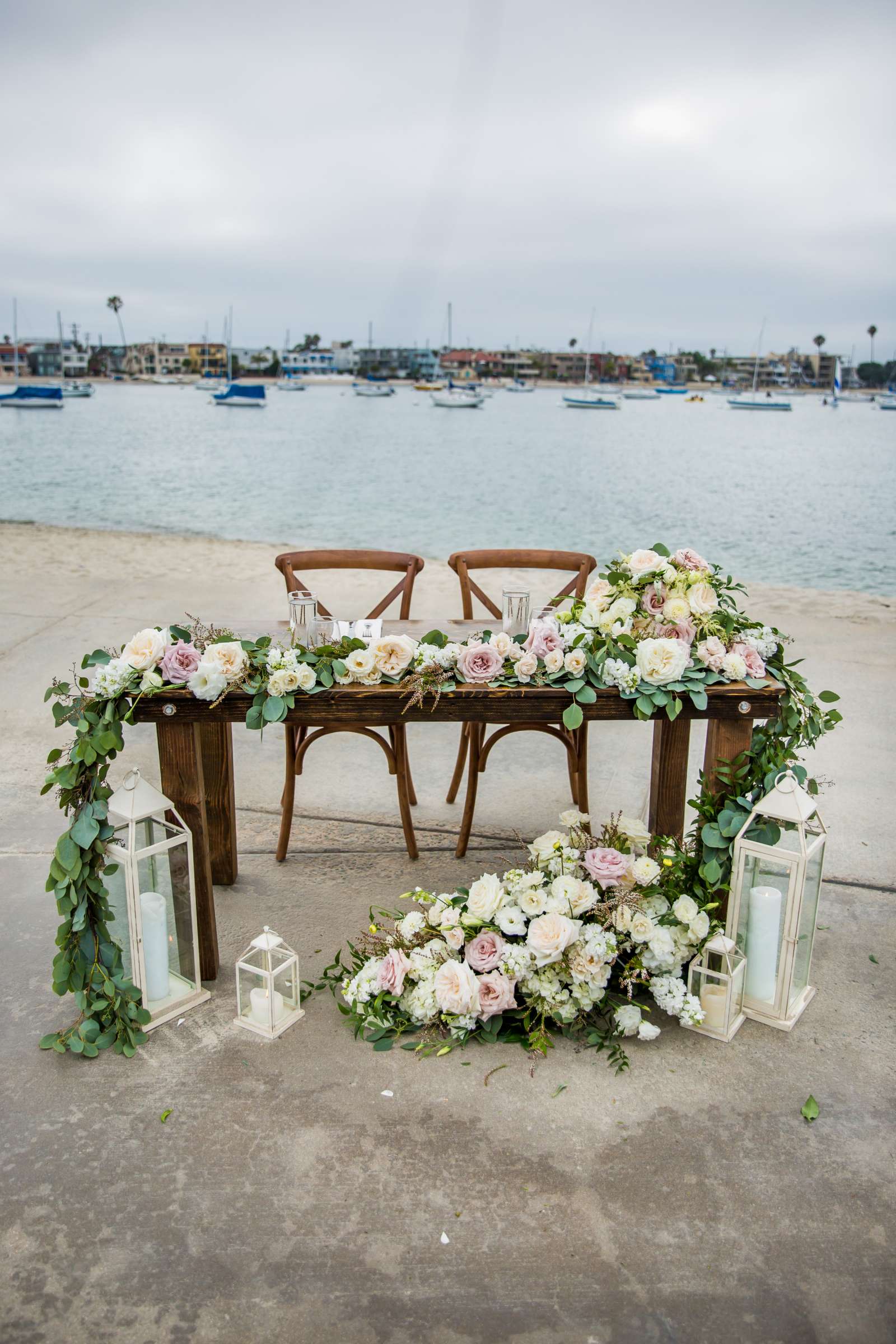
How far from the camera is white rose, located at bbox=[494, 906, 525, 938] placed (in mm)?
2287

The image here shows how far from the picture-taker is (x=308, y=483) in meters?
29.3

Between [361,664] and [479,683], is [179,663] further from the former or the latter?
[479,683]

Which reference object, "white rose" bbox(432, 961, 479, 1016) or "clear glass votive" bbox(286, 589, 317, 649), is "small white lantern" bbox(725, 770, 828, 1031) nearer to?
"white rose" bbox(432, 961, 479, 1016)

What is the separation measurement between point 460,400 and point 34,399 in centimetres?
2885

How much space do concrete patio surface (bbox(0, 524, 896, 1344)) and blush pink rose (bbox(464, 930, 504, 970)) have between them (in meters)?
0.20

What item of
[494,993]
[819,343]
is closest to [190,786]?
[494,993]

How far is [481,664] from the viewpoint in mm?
2268

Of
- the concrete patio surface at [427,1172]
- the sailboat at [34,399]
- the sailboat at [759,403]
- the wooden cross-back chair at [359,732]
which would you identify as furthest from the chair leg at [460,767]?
the sailboat at [759,403]

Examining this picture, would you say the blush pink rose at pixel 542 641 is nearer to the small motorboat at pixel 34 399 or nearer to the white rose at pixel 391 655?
the white rose at pixel 391 655

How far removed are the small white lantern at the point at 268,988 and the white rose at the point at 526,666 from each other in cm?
80

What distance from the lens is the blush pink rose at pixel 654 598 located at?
2.43 meters

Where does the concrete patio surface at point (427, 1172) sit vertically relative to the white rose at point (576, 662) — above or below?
below

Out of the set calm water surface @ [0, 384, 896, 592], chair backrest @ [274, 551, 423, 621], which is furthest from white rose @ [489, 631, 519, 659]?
calm water surface @ [0, 384, 896, 592]

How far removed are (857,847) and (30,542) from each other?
923 centimetres
